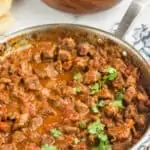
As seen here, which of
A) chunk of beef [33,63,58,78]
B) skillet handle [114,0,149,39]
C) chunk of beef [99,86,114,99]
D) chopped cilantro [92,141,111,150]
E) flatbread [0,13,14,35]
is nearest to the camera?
chopped cilantro [92,141,111,150]

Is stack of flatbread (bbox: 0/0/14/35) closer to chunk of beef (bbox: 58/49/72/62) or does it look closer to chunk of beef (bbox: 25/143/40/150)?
chunk of beef (bbox: 58/49/72/62)

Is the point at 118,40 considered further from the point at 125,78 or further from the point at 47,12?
the point at 47,12

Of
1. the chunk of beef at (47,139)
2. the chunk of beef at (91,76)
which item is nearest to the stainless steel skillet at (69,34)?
the chunk of beef at (91,76)

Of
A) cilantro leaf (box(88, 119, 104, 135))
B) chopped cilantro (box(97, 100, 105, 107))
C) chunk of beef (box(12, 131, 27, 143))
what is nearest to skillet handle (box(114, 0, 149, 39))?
chopped cilantro (box(97, 100, 105, 107))

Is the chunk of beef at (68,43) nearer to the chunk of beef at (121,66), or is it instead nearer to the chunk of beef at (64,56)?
the chunk of beef at (64,56)

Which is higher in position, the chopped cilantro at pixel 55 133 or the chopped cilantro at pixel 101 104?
the chopped cilantro at pixel 101 104

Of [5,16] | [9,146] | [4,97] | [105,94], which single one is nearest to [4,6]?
[5,16]
